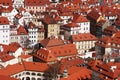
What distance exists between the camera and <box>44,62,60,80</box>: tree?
60594 mm

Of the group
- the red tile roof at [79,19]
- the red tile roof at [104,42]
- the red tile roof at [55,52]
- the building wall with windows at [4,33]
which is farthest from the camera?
the red tile roof at [79,19]

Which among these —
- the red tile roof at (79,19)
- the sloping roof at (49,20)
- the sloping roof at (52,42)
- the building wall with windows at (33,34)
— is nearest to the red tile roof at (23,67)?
the sloping roof at (52,42)

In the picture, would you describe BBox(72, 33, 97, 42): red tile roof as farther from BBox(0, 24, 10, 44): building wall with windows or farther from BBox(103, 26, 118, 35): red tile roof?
BBox(0, 24, 10, 44): building wall with windows

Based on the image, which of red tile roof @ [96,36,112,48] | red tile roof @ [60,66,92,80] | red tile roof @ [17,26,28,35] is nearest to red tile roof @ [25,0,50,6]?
red tile roof @ [17,26,28,35]

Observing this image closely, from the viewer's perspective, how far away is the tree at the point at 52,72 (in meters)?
60.6

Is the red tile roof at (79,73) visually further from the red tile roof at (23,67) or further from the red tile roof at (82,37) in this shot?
the red tile roof at (82,37)

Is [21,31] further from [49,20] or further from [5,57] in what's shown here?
[5,57]

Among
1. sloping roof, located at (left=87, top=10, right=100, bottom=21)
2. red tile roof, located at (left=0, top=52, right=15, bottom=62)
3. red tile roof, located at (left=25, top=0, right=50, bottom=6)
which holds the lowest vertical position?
red tile roof, located at (left=0, top=52, right=15, bottom=62)

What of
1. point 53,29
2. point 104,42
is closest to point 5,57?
point 104,42

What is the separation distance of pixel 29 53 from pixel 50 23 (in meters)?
12.9

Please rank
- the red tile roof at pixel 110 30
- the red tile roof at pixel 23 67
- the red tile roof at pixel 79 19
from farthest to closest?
1. the red tile roof at pixel 79 19
2. the red tile roof at pixel 110 30
3. the red tile roof at pixel 23 67

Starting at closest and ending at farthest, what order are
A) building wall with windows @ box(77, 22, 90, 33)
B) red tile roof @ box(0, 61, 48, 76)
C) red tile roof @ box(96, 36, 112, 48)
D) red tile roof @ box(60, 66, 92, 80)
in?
red tile roof @ box(60, 66, 92, 80) → red tile roof @ box(0, 61, 48, 76) → red tile roof @ box(96, 36, 112, 48) → building wall with windows @ box(77, 22, 90, 33)

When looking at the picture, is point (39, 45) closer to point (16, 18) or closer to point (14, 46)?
point (14, 46)

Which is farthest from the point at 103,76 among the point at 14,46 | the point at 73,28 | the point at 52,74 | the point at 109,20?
the point at 109,20
